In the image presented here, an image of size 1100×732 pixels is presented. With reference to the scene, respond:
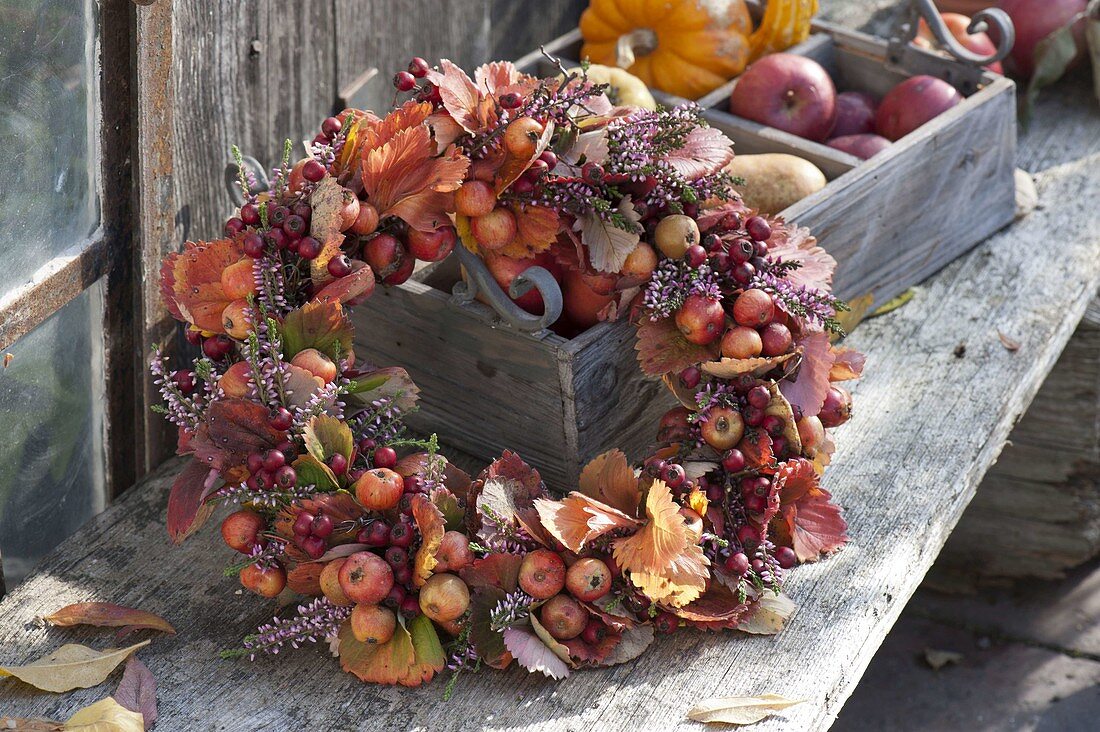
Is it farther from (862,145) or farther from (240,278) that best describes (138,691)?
(862,145)

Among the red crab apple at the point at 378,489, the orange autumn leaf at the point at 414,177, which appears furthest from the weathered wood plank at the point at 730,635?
the orange autumn leaf at the point at 414,177

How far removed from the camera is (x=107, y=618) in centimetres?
145

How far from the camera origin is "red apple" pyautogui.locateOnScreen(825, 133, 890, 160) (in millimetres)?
2080

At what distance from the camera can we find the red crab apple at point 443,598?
1330 mm

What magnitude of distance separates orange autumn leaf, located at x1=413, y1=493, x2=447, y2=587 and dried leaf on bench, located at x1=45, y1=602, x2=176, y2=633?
0.35 metres

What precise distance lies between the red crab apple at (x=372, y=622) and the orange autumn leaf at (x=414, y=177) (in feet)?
1.50

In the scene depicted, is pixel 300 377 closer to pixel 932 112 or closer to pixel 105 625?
pixel 105 625

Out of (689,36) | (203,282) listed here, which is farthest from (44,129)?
(689,36)

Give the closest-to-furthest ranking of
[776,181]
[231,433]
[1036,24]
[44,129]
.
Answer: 1. [231,433]
2. [44,129]
3. [776,181]
4. [1036,24]

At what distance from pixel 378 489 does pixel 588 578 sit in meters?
0.26

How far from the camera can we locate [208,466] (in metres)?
1.41

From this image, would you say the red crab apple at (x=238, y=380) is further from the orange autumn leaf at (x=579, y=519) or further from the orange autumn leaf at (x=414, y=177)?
the orange autumn leaf at (x=579, y=519)

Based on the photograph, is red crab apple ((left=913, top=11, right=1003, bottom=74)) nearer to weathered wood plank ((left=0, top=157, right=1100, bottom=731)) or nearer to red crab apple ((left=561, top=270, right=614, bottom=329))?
weathered wood plank ((left=0, top=157, right=1100, bottom=731))

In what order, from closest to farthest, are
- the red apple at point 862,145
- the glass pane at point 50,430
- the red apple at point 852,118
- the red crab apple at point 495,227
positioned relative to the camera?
the red crab apple at point 495,227 < the glass pane at point 50,430 < the red apple at point 862,145 < the red apple at point 852,118
